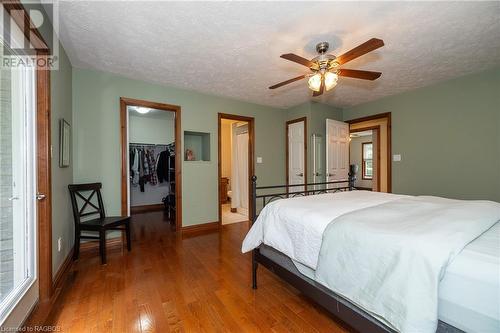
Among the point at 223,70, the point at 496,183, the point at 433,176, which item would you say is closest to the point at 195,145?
the point at 223,70

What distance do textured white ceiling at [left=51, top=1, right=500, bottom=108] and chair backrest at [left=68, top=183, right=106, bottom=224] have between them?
1567 millimetres

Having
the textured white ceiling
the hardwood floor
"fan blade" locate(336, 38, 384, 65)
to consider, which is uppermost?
the textured white ceiling

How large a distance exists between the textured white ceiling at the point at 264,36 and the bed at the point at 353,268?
5.29 feet

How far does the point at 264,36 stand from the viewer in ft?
6.84

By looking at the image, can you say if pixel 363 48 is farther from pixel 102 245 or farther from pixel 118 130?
pixel 102 245

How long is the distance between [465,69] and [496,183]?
160cm

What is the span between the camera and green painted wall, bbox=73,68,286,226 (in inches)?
112

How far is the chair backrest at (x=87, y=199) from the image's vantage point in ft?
8.68

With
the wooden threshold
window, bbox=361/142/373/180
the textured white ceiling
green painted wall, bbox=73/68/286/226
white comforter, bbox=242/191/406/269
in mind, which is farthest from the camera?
window, bbox=361/142/373/180

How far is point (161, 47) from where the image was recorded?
2270 mm

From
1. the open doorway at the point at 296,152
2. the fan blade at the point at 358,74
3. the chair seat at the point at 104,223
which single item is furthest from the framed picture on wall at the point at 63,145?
the open doorway at the point at 296,152

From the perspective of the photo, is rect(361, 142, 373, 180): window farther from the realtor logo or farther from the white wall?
the realtor logo

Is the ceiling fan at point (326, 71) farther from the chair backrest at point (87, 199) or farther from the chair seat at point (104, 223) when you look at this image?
the chair backrest at point (87, 199)

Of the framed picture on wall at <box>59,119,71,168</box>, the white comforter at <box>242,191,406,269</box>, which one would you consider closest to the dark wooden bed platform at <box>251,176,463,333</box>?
the white comforter at <box>242,191,406,269</box>
